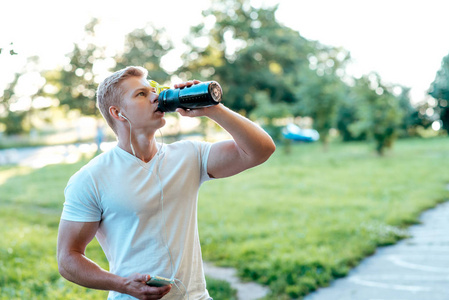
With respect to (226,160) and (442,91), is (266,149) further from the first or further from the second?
(442,91)

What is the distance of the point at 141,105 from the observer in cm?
208

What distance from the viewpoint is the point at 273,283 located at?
15.8 feet

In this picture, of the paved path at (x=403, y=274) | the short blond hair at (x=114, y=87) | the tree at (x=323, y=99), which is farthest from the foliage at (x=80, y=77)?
the short blond hair at (x=114, y=87)

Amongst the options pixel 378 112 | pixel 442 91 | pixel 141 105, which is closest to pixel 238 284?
pixel 141 105

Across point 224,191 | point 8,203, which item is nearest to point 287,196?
point 224,191

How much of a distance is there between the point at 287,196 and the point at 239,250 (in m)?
3.84

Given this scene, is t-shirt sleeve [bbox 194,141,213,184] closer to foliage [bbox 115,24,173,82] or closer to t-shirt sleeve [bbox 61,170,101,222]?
t-shirt sleeve [bbox 61,170,101,222]

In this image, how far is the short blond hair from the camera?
6.87 feet

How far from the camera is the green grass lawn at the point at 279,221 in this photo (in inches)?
200

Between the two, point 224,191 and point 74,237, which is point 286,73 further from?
point 74,237

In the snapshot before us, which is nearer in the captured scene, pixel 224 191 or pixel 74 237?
pixel 74 237

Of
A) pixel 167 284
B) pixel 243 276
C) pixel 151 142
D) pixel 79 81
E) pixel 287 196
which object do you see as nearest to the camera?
pixel 167 284

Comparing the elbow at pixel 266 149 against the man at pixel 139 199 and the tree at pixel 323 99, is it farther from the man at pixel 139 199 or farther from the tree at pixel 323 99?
the tree at pixel 323 99

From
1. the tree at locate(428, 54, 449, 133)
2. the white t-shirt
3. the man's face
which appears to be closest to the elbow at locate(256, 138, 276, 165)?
the white t-shirt
